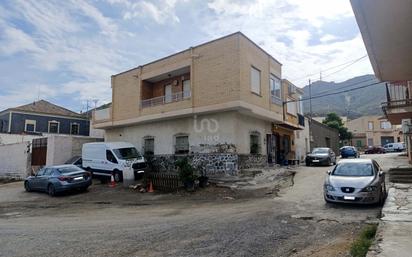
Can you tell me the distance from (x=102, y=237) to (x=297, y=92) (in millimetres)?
24860

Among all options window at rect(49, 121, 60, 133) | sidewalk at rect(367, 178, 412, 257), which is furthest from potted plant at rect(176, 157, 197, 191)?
window at rect(49, 121, 60, 133)

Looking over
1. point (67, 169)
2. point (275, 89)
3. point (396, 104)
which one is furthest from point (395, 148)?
point (67, 169)

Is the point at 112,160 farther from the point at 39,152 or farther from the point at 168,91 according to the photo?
the point at 39,152

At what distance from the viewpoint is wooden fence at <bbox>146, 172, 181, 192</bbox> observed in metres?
17.3

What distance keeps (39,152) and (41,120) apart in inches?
578

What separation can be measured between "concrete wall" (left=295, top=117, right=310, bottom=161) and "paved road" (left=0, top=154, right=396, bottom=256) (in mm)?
15859

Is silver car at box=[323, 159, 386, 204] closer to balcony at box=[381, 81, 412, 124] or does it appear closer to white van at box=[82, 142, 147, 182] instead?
balcony at box=[381, 81, 412, 124]

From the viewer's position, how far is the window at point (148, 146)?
2473 cm

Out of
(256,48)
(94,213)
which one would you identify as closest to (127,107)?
(256,48)

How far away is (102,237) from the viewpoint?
8.42 meters

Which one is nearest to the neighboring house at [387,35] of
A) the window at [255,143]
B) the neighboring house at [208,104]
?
the neighboring house at [208,104]

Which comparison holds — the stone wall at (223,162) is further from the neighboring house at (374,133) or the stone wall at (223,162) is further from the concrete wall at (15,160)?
the neighboring house at (374,133)

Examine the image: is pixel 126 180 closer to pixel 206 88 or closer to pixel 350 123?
pixel 206 88

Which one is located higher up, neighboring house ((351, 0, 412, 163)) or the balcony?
the balcony
